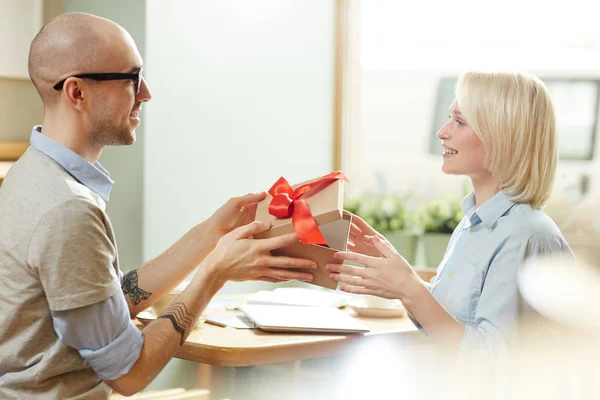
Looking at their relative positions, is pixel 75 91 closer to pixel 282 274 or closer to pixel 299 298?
pixel 282 274

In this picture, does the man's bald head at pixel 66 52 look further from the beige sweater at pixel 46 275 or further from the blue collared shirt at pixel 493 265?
the blue collared shirt at pixel 493 265

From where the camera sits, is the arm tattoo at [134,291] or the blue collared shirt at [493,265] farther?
the arm tattoo at [134,291]

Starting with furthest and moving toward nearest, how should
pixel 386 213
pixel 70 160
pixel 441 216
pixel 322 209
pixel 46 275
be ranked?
1. pixel 386 213
2. pixel 441 216
3. pixel 322 209
4. pixel 70 160
5. pixel 46 275

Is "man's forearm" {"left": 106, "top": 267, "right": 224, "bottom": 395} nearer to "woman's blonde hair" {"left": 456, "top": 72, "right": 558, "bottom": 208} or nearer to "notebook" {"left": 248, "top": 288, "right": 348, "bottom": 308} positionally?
"notebook" {"left": 248, "top": 288, "right": 348, "bottom": 308}

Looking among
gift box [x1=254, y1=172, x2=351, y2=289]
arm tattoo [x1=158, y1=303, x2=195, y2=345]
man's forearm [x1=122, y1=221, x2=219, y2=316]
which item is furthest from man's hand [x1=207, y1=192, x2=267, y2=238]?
arm tattoo [x1=158, y1=303, x2=195, y2=345]

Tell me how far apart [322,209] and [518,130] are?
0.58 m

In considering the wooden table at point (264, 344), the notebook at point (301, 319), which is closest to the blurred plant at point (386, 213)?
the notebook at point (301, 319)

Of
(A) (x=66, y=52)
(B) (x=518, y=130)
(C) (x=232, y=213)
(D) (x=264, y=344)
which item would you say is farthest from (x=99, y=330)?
(B) (x=518, y=130)

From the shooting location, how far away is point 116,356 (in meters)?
1.55

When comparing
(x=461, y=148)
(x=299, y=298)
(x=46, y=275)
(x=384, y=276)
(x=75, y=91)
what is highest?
(x=75, y=91)

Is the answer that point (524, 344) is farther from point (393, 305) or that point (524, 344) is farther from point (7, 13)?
point (7, 13)

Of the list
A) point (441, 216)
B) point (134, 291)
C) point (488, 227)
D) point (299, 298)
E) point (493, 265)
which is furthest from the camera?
point (441, 216)

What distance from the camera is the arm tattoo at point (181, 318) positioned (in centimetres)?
170

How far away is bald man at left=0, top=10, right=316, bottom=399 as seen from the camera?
4.94ft
